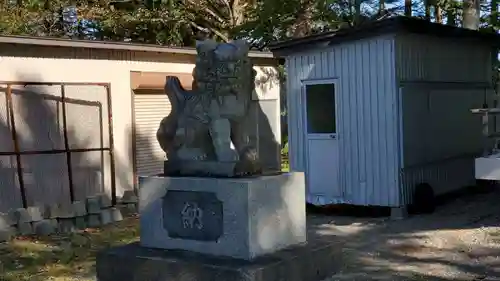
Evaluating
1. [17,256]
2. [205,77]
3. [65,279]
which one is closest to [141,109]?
[17,256]

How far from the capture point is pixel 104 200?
37.9 feet

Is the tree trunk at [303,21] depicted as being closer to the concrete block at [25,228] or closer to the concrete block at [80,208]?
the concrete block at [80,208]

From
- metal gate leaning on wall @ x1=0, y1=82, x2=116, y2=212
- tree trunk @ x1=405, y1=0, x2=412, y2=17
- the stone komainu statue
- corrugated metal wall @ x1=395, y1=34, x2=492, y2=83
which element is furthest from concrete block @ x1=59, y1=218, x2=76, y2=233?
tree trunk @ x1=405, y1=0, x2=412, y2=17

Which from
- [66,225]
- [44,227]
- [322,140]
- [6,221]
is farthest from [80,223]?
[322,140]

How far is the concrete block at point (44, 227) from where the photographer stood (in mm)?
10164

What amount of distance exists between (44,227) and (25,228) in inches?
11.1

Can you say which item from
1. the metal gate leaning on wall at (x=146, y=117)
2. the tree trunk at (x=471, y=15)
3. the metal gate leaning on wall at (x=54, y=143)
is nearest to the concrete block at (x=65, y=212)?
the metal gate leaning on wall at (x=54, y=143)

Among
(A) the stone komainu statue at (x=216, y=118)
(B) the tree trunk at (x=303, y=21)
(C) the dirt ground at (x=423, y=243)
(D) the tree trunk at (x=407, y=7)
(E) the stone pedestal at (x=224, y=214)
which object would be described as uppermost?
(D) the tree trunk at (x=407, y=7)

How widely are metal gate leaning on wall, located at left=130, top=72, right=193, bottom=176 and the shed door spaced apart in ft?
Answer: 11.5

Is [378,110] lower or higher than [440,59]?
lower

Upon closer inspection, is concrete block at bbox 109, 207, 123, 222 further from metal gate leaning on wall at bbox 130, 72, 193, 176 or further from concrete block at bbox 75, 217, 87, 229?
metal gate leaning on wall at bbox 130, 72, 193, 176

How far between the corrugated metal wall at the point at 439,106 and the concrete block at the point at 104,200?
16.2 ft

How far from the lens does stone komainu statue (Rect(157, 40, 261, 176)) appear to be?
20.0ft

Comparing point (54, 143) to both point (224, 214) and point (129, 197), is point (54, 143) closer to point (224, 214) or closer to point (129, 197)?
point (129, 197)
